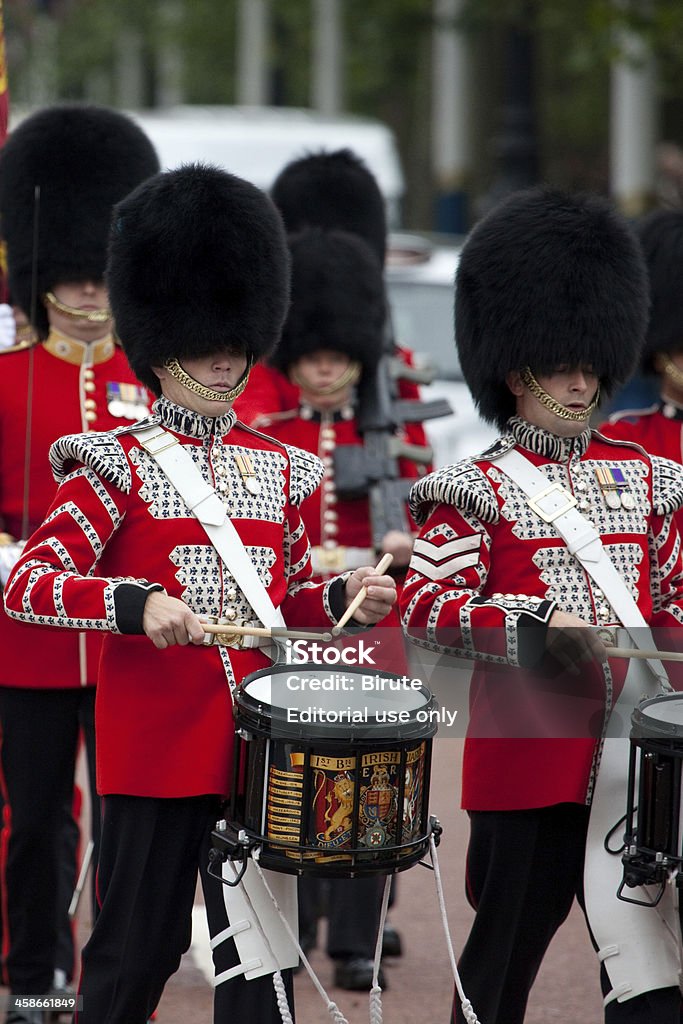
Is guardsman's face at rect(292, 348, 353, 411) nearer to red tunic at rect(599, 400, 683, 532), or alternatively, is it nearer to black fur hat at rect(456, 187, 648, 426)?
red tunic at rect(599, 400, 683, 532)

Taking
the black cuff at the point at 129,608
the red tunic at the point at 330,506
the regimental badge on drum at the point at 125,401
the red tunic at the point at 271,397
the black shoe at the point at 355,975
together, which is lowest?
the black shoe at the point at 355,975

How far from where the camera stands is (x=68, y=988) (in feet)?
15.6

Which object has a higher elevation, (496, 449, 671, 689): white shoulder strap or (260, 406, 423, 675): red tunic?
(496, 449, 671, 689): white shoulder strap

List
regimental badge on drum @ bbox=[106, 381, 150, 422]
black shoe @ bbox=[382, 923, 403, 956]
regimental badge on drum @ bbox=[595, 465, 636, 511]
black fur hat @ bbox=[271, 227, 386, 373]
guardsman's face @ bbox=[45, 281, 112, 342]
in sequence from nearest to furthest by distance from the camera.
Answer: regimental badge on drum @ bbox=[595, 465, 636, 511], regimental badge on drum @ bbox=[106, 381, 150, 422], guardsman's face @ bbox=[45, 281, 112, 342], black shoe @ bbox=[382, 923, 403, 956], black fur hat @ bbox=[271, 227, 386, 373]

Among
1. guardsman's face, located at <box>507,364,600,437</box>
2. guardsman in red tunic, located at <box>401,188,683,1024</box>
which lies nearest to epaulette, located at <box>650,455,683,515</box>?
guardsman in red tunic, located at <box>401,188,683,1024</box>

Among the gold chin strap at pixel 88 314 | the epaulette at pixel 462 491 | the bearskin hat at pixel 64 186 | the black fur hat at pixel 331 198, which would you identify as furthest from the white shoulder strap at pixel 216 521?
the black fur hat at pixel 331 198

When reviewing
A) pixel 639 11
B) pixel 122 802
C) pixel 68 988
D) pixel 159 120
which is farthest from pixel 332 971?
pixel 159 120

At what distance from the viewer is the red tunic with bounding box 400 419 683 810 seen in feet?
12.1

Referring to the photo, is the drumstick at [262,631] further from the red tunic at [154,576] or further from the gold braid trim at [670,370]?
the gold braid trim at [670,370]

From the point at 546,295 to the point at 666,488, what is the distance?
18.2 inches

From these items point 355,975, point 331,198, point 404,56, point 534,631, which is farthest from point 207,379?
point 404,56

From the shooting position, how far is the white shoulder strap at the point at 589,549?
3738 millimetres

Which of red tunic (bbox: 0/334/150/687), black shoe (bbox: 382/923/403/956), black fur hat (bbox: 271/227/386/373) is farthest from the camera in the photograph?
black fur hat (bbox: 271/227/386/373)

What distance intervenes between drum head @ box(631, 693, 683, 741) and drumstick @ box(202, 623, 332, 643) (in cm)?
59
